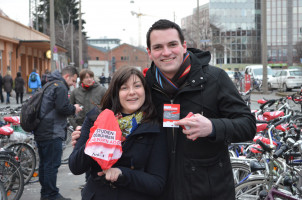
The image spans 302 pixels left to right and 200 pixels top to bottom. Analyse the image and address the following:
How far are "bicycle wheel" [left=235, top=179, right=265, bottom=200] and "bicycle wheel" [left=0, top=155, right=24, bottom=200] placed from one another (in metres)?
3.11

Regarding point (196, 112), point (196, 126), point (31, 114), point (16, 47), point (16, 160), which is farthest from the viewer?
point (16, 47)

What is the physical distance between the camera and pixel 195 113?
87.2 inches

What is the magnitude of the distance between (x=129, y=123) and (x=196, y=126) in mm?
498

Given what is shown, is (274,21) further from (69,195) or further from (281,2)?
(69,195)

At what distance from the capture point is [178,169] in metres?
2.25

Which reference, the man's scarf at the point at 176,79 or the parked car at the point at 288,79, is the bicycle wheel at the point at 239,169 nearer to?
the man's scarf at the point at 176,79

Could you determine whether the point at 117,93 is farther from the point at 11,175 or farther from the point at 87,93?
the point at 87,93

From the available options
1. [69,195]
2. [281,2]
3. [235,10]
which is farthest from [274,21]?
[69,195]

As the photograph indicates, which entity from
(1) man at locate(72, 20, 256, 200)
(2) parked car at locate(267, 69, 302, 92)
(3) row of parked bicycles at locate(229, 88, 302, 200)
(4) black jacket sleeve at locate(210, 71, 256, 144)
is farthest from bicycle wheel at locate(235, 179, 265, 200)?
(2) parked car at locate(267, 69, 302, 92)

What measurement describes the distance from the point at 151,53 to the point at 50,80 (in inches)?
137

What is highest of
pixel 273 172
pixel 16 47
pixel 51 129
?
pixel 16 47

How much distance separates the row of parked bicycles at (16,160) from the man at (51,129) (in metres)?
0.36

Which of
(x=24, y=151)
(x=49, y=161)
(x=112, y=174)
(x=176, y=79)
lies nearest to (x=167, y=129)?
(x=176, y=79)

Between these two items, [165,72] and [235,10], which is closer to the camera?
[165,72]
